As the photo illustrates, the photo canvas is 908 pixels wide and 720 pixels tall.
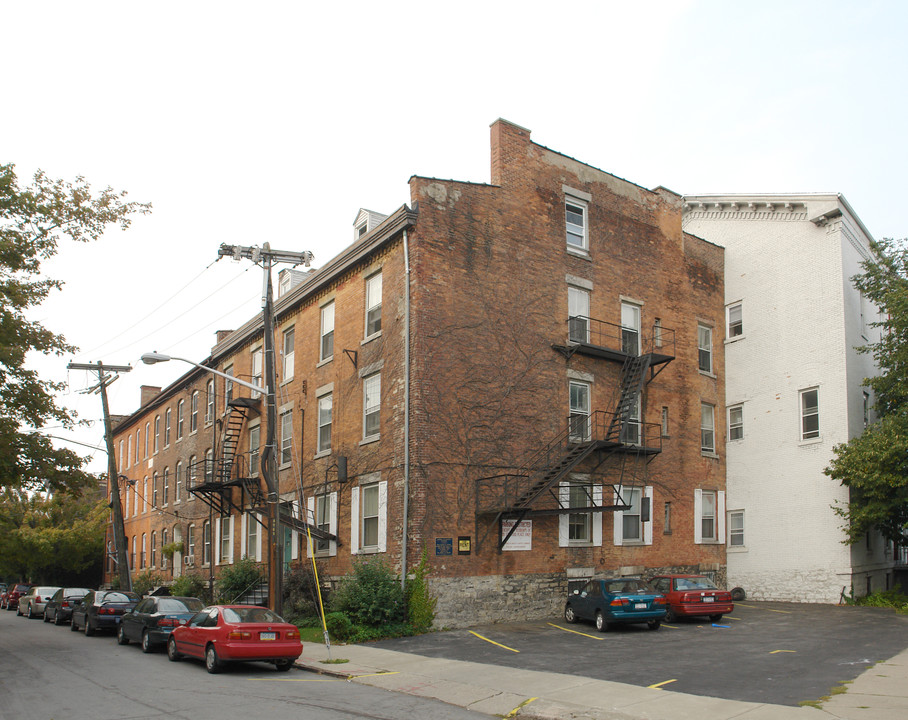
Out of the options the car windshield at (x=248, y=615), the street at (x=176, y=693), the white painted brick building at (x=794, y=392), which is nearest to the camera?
the street at (x=176, y=693)

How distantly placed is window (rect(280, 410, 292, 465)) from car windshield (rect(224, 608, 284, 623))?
12759 mm

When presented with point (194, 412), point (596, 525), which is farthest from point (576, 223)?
point (194, 412)

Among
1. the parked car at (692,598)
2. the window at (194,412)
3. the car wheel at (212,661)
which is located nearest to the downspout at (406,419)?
the car wheel at (212,661)

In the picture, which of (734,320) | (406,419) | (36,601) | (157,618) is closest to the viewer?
(157,618)

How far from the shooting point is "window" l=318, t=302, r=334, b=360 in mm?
27953

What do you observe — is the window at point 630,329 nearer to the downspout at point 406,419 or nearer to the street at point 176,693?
the downspout at point 406,419

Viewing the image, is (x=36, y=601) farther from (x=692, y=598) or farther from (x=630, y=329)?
(x=692, y=598)

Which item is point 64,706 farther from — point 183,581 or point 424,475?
point 183,581

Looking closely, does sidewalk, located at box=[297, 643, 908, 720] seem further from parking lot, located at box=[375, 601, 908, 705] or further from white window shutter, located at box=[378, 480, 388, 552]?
white window shutter, located at box=[378, 480, 388, 552]

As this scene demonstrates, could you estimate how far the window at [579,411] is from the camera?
25766mm

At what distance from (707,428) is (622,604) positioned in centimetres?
1161

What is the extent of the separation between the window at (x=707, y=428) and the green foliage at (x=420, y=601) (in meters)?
13.0

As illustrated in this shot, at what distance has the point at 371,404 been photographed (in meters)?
24.9

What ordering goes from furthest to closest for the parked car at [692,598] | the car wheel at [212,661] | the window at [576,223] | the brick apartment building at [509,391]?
the window at [576,223]
the brick apartment building at [509,391]
the parked car at [692,598]
the car wheel at [212,661]
